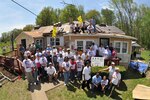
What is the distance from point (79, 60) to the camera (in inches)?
755

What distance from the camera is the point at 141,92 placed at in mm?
18125

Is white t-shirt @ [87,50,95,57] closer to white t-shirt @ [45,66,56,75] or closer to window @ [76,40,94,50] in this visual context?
window @ [76,40,94,50]

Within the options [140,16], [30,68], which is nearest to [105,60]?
[30,68]

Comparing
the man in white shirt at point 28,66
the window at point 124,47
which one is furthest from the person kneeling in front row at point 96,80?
the window at point 124,47

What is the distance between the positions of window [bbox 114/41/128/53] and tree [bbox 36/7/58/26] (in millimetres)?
40357

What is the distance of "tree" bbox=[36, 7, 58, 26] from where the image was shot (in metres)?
64.4

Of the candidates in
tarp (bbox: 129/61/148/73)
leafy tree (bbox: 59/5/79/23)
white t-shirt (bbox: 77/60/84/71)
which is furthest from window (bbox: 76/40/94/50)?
leafy tree (bbox: 59/5/79/23)

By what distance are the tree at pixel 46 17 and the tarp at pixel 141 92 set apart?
4761 cm

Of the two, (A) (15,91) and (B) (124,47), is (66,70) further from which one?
(B) (124,47)

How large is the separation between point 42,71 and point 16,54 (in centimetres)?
606

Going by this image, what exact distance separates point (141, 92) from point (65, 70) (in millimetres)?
5401

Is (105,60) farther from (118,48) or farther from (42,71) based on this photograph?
(42,71)

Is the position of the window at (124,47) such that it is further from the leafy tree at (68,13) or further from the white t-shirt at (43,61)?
the leafy tree at (68,13)

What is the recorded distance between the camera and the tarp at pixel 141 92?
17.5 m
